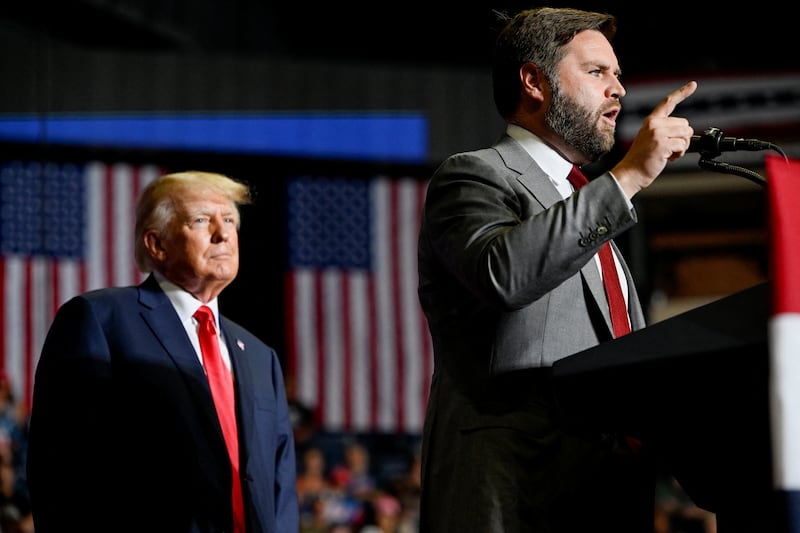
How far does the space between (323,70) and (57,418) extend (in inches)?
215

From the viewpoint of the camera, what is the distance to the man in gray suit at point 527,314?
4.76ft

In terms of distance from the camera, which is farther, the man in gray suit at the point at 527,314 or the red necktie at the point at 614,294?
the red necktie at the point at 614,294

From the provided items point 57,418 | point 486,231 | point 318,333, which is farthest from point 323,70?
point 486,231

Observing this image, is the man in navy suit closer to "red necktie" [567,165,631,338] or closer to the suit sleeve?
the suit sleeve

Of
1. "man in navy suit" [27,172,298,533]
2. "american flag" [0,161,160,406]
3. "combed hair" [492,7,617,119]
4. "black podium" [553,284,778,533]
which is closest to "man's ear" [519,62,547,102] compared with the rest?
"combed hair" [492,7,617,119]

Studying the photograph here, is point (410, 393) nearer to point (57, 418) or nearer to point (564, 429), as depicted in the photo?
point (57, 418)

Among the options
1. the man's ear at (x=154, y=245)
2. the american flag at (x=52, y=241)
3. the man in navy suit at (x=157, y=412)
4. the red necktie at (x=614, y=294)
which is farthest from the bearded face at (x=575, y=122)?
the american flag at (x=52, y=241)

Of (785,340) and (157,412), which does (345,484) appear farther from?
(785,340)

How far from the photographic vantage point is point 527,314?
1.54 metres

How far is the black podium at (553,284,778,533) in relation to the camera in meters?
1.20

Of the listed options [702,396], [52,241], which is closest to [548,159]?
[702,396]

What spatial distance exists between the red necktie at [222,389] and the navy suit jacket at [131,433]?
0.06ft

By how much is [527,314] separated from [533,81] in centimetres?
41

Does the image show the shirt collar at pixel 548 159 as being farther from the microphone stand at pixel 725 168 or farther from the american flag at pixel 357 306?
the american flag at pixel 357 306
